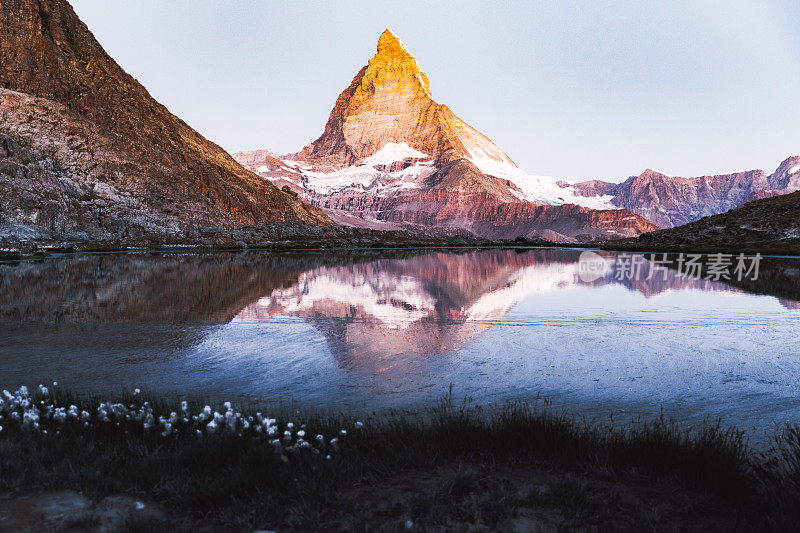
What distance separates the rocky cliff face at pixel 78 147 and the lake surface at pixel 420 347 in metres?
91.9

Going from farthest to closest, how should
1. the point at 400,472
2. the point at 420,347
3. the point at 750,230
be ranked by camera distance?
the point at 750,230
the point at 420,347
the point at 400,472

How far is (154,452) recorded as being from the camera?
6387mm

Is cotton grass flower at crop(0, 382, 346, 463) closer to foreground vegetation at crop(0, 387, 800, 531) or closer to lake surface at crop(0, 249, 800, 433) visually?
foreground vegetation at crop(0, 387, 800, 531)

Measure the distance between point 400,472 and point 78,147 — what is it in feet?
444

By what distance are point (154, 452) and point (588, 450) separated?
5.26 meters

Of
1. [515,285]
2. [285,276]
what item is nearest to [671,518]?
[515,285]

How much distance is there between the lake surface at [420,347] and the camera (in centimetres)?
940

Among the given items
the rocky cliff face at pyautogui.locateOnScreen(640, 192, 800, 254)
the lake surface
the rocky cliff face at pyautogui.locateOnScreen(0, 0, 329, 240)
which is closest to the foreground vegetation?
the lake surface

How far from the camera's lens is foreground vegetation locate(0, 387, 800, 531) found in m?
5.13

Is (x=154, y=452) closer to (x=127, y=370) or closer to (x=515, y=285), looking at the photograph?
(x=127, y=370)

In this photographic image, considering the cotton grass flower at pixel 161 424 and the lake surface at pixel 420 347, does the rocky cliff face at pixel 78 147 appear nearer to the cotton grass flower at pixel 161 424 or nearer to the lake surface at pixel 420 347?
the lake surface at pixel 420 347

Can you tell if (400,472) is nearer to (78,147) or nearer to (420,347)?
(420,347)

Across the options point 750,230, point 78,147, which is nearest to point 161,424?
point 750,230

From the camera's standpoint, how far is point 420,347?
527 inches
